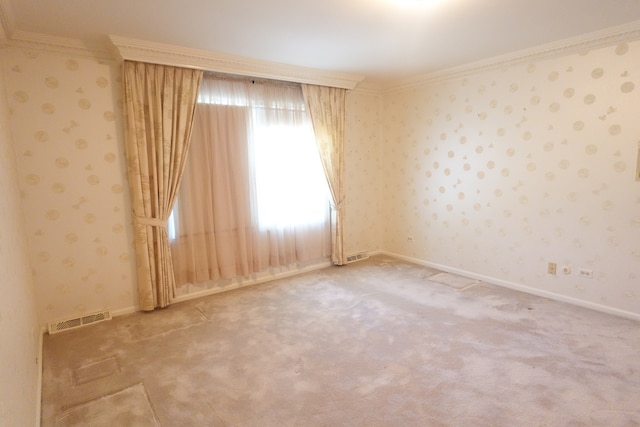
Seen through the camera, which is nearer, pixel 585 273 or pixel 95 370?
pixel 95 370

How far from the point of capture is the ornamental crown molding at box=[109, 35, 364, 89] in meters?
2.97

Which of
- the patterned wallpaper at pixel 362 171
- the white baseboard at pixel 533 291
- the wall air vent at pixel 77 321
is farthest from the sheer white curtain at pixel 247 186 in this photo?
the white baseboard at pixel 533 291

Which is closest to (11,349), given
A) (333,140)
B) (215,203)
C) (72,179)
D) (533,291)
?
(72,179)

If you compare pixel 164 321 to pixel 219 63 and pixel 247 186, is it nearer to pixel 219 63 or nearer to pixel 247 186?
pixel 247 186

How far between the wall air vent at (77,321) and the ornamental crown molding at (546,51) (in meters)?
4.36

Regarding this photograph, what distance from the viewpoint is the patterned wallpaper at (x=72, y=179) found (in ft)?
9.33

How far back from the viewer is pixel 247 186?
3906mm

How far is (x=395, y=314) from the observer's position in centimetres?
321

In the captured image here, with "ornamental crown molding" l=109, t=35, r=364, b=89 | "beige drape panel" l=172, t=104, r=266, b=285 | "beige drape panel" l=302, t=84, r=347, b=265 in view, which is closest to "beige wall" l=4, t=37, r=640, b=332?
"ornamental crown molding" l=109, t=35, r=364, b=89

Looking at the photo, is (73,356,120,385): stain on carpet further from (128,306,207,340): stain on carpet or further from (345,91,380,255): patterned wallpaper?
(345,91,380,255): patterned wallpaper

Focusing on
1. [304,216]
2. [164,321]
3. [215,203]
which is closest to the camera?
[164,321]

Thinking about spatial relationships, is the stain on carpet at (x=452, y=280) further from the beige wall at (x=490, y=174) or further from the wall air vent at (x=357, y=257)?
the wall air vent at (x=357, y=257)

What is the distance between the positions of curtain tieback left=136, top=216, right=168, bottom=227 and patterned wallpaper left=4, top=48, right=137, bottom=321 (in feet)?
0.63

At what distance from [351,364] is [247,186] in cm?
227
